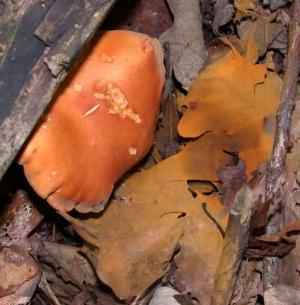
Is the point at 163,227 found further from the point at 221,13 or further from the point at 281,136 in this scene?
the point at 221,13

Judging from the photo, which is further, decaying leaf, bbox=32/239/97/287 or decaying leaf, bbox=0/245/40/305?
decaying leaf, bbox=32/239/97/287

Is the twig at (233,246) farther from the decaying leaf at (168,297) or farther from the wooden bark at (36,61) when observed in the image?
the wooden bark at (36,61)

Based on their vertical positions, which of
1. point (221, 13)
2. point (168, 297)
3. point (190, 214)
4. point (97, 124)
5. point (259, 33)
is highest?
point (97, 124)

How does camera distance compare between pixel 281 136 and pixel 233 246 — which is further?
pixel 281 136

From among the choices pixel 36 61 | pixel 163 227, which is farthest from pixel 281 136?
pixel 36 61

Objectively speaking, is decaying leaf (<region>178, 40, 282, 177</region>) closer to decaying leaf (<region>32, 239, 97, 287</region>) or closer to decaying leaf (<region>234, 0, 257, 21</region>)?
decaying leaf (<region>234, 0, 257, 21</region>)

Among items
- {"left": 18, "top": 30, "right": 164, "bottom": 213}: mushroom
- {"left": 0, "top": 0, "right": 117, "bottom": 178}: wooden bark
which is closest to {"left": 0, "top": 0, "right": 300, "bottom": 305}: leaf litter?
{"left": 18, "top": 30, "right": 164, "bottom": 213}: mushroom

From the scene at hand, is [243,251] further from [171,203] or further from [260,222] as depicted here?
[171,203]
